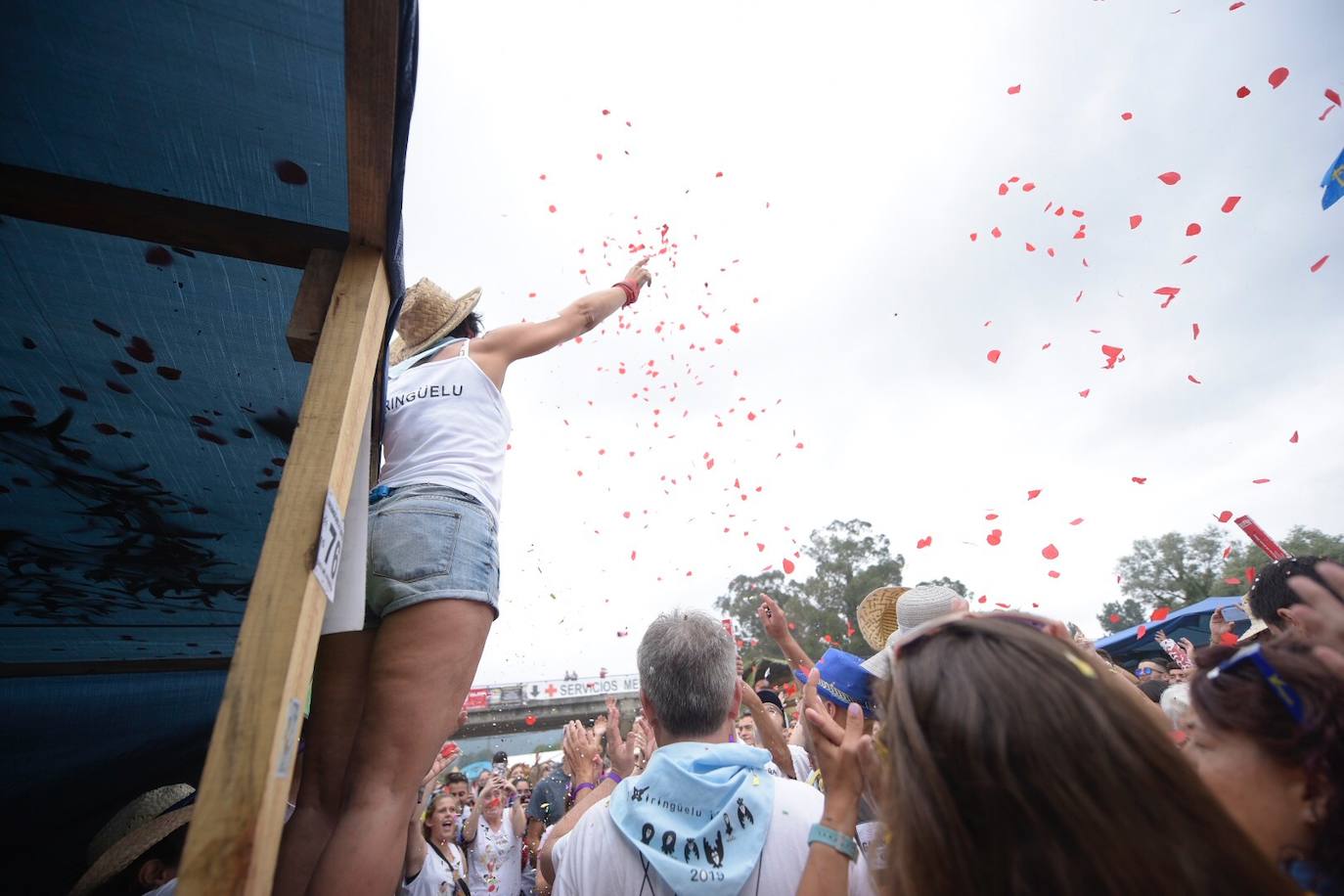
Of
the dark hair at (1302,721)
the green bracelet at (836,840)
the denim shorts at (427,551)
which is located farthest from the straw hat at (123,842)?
the dark hair at (1302,721)

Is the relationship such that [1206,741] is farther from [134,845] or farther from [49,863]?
[49,863]

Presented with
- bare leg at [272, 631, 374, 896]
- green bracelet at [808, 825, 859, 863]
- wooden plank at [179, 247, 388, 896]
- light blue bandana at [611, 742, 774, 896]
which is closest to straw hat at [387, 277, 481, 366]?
wooden plank at [179, 247, 388, 896]

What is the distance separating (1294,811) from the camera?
41.5 inches

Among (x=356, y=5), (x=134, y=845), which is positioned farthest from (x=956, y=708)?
(x=134, y=845)

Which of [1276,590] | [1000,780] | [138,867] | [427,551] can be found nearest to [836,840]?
[1000,780]

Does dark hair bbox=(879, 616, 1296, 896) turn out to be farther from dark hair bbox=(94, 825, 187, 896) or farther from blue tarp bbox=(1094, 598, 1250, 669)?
blue tarp bbox=(1094, 598, 1250, 669)

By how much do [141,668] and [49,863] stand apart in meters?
1.24

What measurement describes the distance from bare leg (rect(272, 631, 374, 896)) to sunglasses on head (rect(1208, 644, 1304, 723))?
1854 millimetres

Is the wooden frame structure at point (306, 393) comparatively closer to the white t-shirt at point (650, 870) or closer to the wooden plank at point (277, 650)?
the wooden plank at point (277, 650)

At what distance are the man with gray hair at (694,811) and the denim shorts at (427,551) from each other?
65 centimetres

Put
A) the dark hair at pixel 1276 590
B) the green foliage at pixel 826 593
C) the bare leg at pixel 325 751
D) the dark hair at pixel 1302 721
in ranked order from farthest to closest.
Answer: the green foliage at pixel 826 593 < the dark hair at pixel 1276 590 < the bare leg at pixel 325 751 < the dark hair at pixel 1302 721

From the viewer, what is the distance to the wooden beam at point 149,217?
1353 mm

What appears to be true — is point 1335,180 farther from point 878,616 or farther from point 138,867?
point 138,867

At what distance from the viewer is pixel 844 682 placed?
2.38 m
